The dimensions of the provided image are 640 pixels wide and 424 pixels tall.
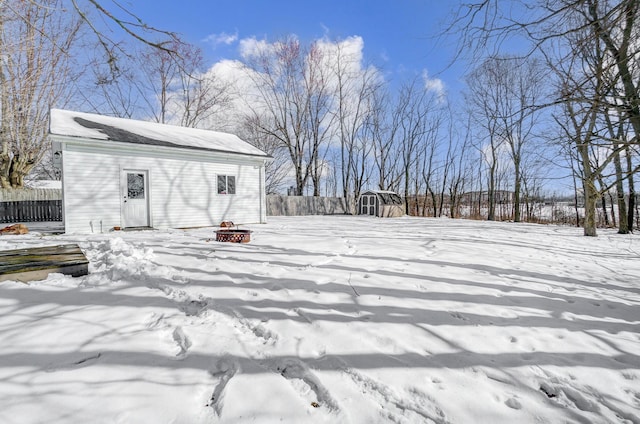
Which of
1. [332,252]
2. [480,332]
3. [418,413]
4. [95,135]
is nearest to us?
[418,413]

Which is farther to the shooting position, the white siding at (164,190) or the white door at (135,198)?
the white door at (135,198)

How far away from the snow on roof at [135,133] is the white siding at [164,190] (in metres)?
0.44

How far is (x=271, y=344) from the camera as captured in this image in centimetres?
207

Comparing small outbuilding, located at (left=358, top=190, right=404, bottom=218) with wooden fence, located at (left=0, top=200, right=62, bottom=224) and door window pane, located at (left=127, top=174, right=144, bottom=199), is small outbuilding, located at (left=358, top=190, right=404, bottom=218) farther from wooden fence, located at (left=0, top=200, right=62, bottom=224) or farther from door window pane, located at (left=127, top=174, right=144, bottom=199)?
wooden fence, located at (left=0, top=200, right=62, bottom=224)

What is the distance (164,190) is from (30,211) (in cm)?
954

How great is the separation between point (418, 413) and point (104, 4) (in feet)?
15.0

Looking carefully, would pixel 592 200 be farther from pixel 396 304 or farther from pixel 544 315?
pixel 396 304

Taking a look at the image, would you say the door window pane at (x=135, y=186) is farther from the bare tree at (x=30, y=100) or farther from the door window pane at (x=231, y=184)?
the bare tree at (x=30, y=100)

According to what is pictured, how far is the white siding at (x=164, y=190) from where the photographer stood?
813cm

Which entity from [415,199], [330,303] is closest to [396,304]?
[330,303]

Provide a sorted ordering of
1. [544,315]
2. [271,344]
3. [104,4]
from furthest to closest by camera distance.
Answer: [104,4]
[544,315]
[271,344]

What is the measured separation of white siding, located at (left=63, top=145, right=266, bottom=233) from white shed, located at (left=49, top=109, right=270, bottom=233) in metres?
0.02

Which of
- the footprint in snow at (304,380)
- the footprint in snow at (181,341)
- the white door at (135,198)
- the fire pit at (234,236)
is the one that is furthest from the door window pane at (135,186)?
the footprint in snow at (304,380)

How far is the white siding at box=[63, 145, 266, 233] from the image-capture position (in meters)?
8.13
